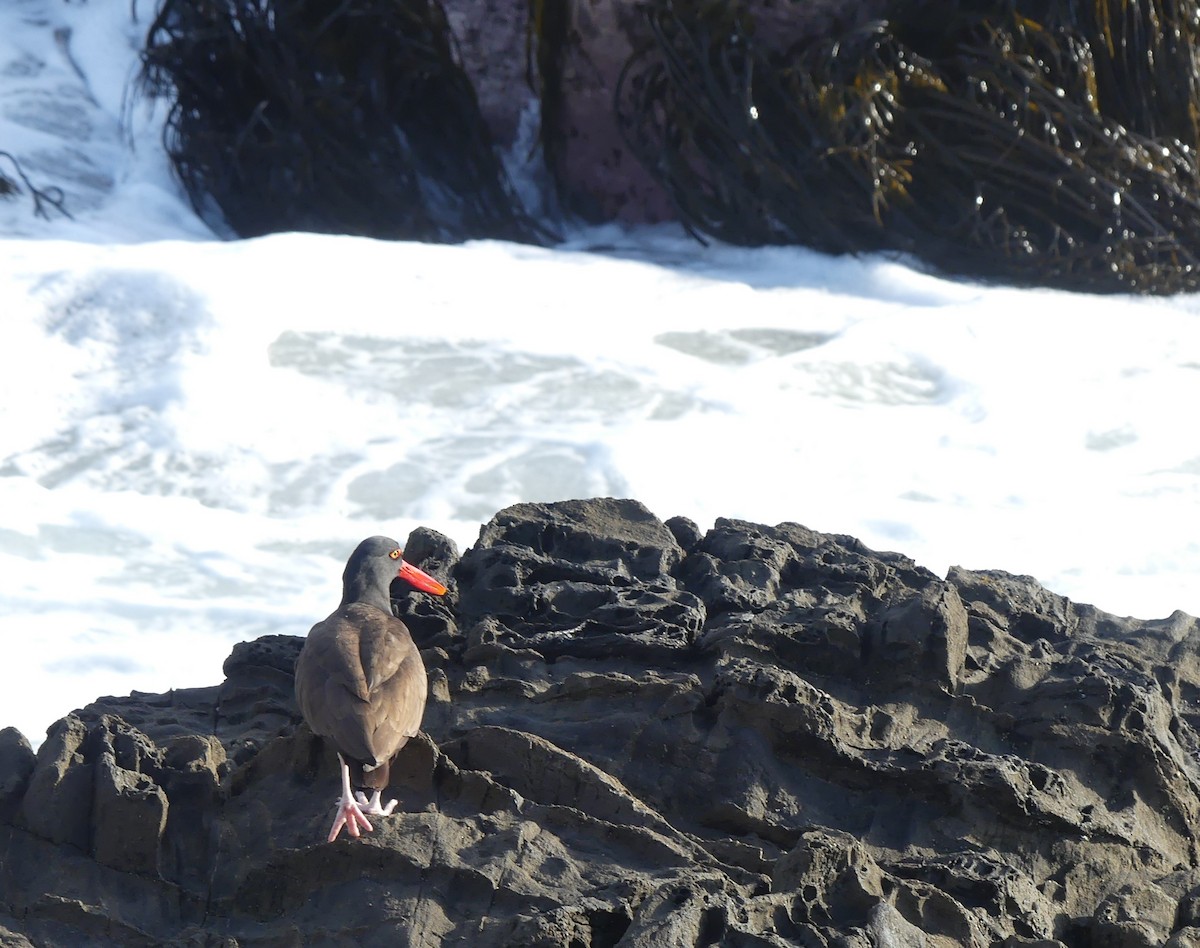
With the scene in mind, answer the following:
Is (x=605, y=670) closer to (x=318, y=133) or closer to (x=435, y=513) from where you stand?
(x=435, y=513)

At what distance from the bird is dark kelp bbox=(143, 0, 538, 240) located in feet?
24.9

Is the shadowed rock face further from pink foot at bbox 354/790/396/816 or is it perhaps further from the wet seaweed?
the wet seaweed

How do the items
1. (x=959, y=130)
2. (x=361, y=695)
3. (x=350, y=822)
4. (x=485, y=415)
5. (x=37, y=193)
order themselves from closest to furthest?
(x=350, y=822), (x=361, y=695), (x=485, y=415), (x=959, y=130), (x=37, y=193)

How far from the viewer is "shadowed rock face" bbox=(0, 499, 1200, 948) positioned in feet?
9.36

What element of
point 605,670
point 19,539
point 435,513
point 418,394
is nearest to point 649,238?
point 418,394

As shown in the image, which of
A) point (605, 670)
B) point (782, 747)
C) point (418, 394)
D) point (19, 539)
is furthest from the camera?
point (418, 394)

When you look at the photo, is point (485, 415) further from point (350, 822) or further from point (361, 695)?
point (350, 822)

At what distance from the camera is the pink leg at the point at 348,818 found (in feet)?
9.72

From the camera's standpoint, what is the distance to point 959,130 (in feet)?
33.6

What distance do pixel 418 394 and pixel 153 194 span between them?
4099 mm

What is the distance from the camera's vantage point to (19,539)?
6371 millimetres

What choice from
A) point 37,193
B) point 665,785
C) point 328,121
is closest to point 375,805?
point 665,785

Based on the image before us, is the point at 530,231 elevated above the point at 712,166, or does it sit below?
below

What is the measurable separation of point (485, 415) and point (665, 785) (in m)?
4.62
